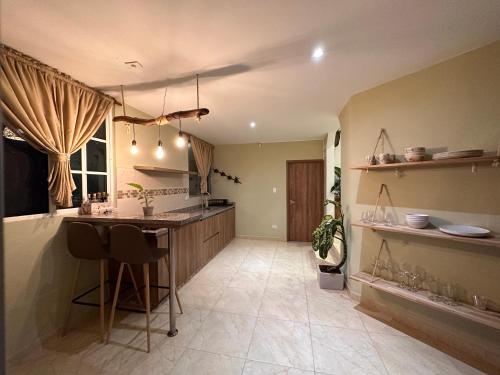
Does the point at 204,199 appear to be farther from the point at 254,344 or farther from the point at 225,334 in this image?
the point at 254,344

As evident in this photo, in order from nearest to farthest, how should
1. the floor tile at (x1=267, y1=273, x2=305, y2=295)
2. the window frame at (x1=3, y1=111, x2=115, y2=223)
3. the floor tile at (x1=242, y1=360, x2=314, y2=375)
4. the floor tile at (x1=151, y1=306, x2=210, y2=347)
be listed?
the floor tile at (x1=242, y1=360, x2=314, y2=375) < the window frame at (x1=3, y1=111, x2=115, y2=223) < the floor tile at (x1=151, y1=306, x2=210, y2=347) < the floor tile at (x1=267, y1=273, x2=305, y2=295)

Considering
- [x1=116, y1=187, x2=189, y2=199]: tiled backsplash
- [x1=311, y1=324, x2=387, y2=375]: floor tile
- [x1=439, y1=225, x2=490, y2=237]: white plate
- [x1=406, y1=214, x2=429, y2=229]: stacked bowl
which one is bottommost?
[x1=311, y1=324, x2=387, y2=375]: floor tile

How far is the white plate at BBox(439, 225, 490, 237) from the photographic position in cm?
167

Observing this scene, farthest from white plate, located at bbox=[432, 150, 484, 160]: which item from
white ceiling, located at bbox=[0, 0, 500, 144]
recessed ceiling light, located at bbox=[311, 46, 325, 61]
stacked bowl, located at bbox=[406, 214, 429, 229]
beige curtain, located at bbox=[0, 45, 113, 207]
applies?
beige curtain, located at bbox=[0, 45, 113, 207]

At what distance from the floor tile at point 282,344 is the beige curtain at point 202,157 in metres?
3.28

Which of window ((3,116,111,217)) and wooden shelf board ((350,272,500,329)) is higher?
window ((3,116,111,217))

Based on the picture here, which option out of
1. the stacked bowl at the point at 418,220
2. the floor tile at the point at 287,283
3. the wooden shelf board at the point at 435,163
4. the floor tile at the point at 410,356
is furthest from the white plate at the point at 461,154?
the floor tile at the point at 287,283

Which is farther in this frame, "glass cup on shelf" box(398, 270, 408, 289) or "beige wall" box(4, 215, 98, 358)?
"glass cup on shelf" box(398, 270, 408, 289)

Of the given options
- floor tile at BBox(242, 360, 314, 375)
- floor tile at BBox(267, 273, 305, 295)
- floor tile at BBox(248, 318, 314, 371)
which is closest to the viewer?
floor tile at BBox(242, 360, 314, 375)

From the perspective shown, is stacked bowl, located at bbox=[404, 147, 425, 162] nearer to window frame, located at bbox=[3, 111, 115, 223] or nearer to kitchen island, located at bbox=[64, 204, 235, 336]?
kitchen island, located at bbox=[64, 204, 235, 336]

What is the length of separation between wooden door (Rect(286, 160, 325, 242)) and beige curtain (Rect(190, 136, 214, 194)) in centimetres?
194

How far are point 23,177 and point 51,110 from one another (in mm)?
638

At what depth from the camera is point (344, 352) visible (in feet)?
6.09

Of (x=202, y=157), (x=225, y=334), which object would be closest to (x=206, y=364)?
(x=225, y=334)
